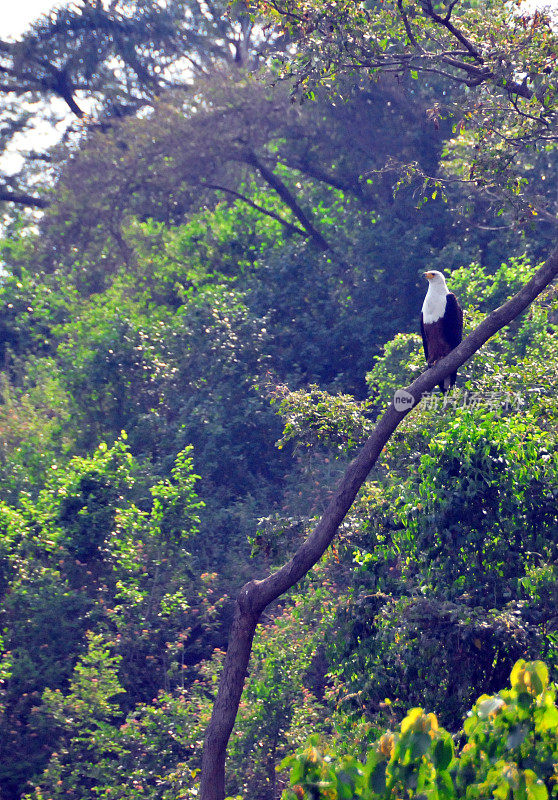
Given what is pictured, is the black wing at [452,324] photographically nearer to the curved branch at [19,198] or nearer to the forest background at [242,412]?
A: the forest background at [242,412]

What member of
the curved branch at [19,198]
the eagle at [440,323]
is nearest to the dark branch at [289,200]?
the curved branch at [19,198]

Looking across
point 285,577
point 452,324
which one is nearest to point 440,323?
point 452,324

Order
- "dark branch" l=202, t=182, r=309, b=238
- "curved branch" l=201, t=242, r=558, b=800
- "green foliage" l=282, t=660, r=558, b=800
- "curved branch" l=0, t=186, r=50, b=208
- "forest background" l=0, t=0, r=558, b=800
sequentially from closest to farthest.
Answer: "green foliage" l=282, t=660, r=558, b=800
"curved branch" l=201, t=242, r=558, b=800
"forest background" l=0, t=0, r=558, b=800
"dark branch" l=202, t=182, r=309, b=238
"curved branch" l=0, t=186, r=50, b=208

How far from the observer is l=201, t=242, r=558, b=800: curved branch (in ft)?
14.0

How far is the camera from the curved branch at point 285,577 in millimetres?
4266

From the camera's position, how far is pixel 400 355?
327 inches

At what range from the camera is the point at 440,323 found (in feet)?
20.5

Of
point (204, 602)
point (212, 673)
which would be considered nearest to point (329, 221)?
point (204, 602)

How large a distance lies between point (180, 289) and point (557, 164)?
6.06 metres

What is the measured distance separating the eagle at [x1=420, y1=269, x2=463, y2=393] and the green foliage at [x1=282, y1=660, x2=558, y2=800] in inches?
149

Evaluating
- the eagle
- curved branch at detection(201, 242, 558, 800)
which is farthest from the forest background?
curved branch at detection(201, 242, 558, 800)

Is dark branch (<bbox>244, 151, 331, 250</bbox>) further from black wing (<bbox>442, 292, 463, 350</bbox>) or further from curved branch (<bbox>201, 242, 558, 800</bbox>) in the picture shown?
curved branch (<bbox>201, 242, 558, 800</bbox>)

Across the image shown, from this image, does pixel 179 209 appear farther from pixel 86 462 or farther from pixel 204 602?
pixel 204 602

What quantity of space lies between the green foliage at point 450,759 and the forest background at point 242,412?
1.06 m
